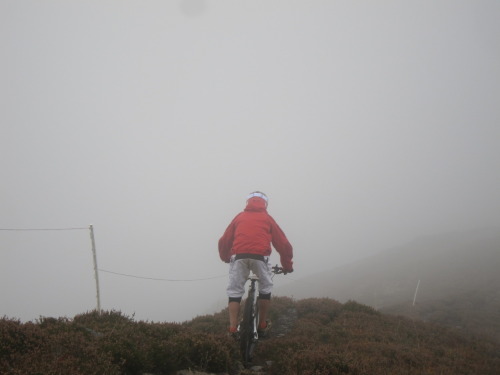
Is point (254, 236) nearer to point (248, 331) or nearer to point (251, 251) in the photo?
point (251, 251)

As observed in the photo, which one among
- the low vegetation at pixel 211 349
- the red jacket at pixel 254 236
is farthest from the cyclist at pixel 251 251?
the low vegetation at pixel 211 349

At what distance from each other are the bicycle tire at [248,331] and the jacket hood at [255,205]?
6.12 ft

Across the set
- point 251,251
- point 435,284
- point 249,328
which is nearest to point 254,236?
point 251,251

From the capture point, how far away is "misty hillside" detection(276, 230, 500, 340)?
1697 cm

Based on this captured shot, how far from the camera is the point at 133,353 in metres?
4.82

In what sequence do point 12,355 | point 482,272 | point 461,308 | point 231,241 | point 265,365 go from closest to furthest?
1. point 12,355
2. point 265,365
3. point 231,241
4. point 461,308
5. point 482,272

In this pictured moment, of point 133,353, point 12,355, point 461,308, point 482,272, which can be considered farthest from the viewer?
point 482,272

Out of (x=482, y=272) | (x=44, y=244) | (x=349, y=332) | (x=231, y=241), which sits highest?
(x=44, y=244)

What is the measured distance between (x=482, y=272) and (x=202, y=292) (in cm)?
8226

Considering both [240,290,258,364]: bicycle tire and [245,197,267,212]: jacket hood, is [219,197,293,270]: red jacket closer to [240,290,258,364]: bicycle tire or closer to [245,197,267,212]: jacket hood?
[245,197,267,212]: jacket hood

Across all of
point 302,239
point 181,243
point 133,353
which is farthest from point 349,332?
point 181,243

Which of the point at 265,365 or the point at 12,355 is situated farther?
the point at 265,365

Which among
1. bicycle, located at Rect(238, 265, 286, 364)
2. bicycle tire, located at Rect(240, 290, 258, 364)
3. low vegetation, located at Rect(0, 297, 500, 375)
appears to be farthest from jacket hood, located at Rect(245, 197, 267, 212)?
low vegetation, located at Rect(0, 297, 500, 375)

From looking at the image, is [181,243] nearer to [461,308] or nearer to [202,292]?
[202,292]
